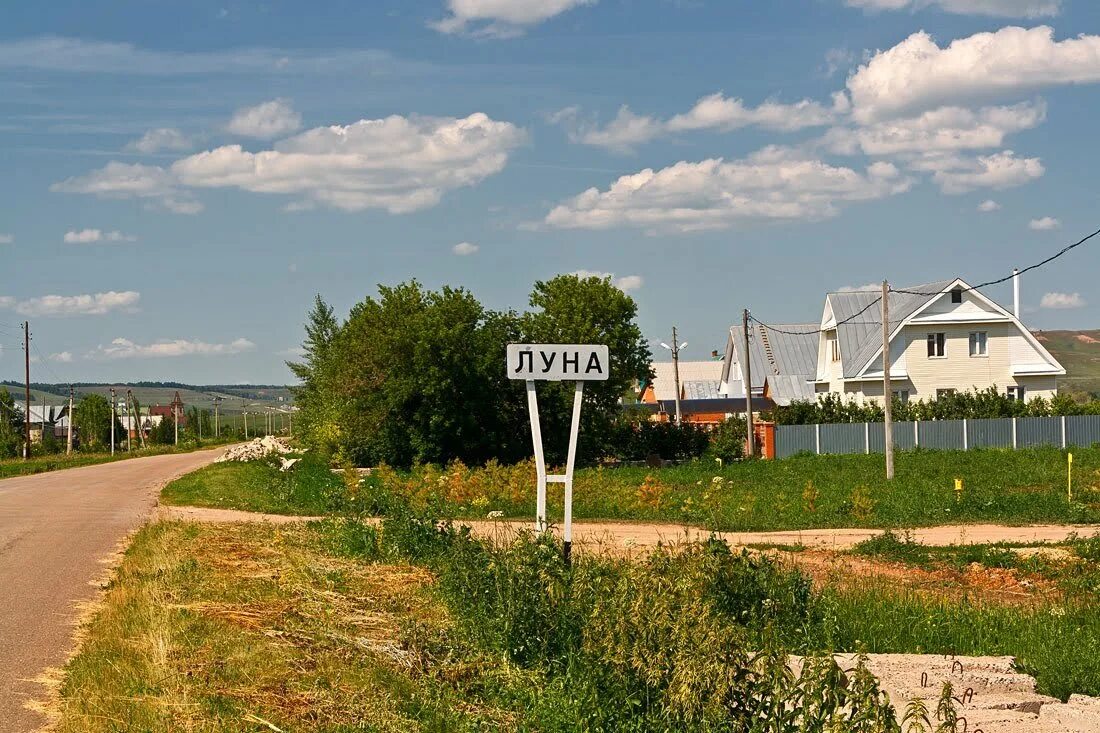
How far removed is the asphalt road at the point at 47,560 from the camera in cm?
964

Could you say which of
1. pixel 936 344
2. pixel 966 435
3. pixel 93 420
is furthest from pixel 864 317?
pixel 93 420

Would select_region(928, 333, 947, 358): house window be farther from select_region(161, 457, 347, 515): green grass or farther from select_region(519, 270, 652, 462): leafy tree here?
select_region(161, 457, 347, 515): green grass

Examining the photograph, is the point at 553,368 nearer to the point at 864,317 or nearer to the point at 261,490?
the point at 261,490

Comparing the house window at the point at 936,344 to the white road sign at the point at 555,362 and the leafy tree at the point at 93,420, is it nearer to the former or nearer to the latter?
the white road sign at the point at 555,362

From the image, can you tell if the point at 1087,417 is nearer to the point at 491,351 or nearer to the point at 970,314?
the point at 970,314

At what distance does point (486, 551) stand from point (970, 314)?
46426 millimetres

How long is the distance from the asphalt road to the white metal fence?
2560cm

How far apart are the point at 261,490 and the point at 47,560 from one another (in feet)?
39.9

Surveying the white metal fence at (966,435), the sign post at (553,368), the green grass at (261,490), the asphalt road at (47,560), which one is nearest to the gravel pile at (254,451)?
the green grass at (261,490)

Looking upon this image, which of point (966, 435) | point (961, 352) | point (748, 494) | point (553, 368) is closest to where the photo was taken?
point (553, 368)

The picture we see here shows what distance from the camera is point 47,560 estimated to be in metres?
17.1

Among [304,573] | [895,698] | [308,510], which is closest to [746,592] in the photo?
[895,698]

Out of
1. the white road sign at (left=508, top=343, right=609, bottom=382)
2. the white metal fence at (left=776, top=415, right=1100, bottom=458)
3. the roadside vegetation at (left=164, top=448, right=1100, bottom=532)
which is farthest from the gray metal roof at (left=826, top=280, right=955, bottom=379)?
the white road sign at (left=508, top=343, right=609, bottom=382)

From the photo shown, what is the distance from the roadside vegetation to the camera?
22.0 meters
